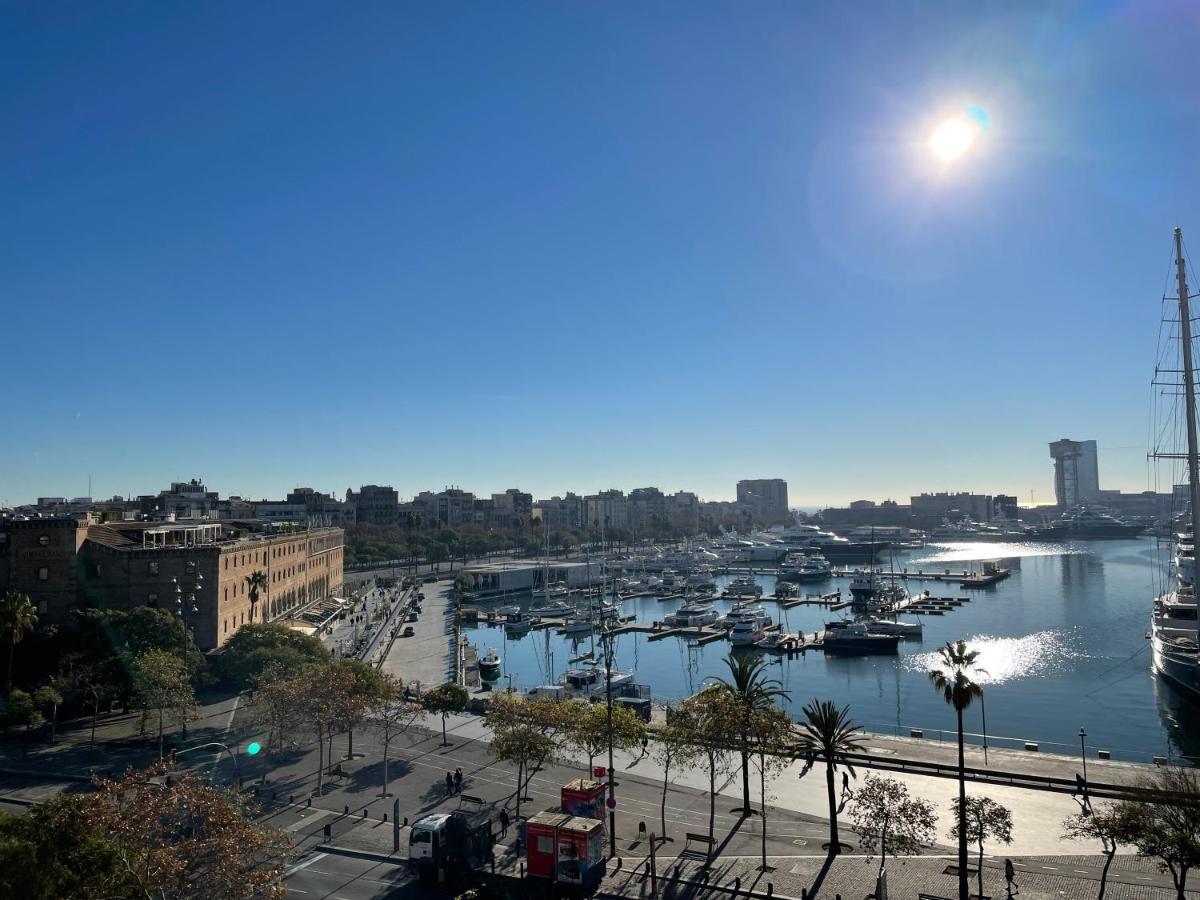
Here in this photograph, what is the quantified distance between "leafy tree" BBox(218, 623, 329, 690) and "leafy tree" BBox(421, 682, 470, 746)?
753cm

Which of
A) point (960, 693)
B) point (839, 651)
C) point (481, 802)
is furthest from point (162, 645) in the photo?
point (839, 651)

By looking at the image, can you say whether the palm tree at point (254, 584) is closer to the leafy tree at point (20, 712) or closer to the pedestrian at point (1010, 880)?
the leafy tree at point (20, 712)

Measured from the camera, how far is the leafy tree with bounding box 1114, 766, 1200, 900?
17266mm

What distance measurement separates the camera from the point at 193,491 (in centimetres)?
14188

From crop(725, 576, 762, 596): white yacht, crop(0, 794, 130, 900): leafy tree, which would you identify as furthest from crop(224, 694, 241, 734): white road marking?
crop(725, 576, 762, 596): white yacht

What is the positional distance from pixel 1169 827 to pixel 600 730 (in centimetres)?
1777

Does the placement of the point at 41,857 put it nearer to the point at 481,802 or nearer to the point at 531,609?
the point at 481,802

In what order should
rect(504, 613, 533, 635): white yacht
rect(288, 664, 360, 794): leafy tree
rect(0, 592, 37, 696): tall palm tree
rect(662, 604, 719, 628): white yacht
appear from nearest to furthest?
rect(288, 664, 360, 794): leafy tree
rect(0, 592, 37, 696): tall palm tree
rect(662, 604, 719, 628): white yacht
rect(504, 613, 533, 635): white yacht

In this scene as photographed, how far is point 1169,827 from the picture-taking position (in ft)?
58.4

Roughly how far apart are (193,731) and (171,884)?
2851 centimetres

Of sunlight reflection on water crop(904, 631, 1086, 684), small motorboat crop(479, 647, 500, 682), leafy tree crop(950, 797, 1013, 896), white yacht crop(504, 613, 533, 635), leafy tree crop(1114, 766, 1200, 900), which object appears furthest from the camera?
white yacht crop(504, 613, 533, 635)

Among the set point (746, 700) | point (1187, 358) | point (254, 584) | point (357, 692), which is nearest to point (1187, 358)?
point (1187, 358)

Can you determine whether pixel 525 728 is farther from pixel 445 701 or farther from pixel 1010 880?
pixel 1010 880

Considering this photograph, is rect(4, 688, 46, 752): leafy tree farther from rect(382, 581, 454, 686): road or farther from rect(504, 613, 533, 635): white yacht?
rect(504, 613, 533, 635): white yacht
